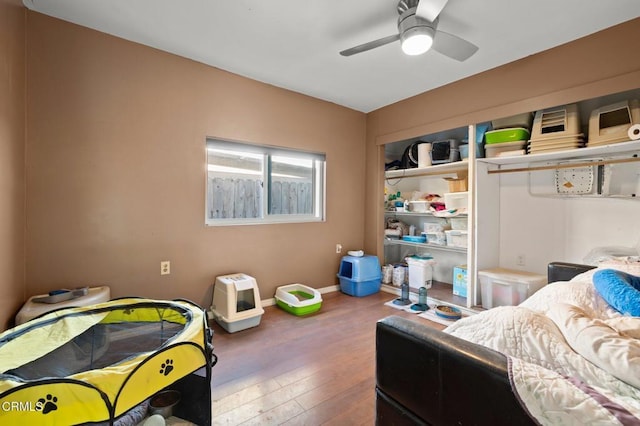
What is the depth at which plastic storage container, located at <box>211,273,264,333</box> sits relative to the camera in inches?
92.1

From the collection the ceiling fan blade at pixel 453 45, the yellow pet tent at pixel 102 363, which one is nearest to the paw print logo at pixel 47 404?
the yellow pet tent at pixel 102 363

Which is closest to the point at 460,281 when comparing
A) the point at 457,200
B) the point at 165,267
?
the point at 457,200

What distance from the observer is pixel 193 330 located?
1116 mm

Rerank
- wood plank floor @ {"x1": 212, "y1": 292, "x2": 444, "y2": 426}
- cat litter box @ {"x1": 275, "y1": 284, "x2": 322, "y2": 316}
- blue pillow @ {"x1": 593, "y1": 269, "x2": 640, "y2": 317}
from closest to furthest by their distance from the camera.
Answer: blue pillow @ {"x1": 593, "y1": 269, "x2": 640, "y2": 317}, wood plank floor @ {"x1": 212, "y1": 292, "x2": 444, "y2": 426}, cat litter box @ {"x1": 275, "y1": 284, "x2": 322, "y2": 316}

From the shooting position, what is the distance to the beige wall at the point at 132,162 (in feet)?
6.34

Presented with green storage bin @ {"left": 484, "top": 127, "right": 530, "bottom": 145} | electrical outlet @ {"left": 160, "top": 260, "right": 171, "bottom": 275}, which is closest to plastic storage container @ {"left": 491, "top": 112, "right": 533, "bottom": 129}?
green storage bin @ {"left": 484, "top": 127, "right": 530, "bottom": 145}

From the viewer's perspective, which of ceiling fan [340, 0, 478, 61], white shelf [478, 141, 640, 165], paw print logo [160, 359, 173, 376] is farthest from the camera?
white shelf [478, 141, 640, 165]

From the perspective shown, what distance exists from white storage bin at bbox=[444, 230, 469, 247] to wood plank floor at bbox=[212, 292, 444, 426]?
946 mm

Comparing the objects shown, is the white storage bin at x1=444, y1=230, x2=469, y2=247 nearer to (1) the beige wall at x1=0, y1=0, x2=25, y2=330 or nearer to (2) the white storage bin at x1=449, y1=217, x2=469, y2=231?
(2) the white storage bin at x1=449, y1=217, x2=469, y2=231

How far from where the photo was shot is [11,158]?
1630 mm

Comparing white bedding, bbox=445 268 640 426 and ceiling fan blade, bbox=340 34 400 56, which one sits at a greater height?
ceiling fan blade, bbox=340 34 400 56

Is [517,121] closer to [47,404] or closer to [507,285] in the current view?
[507,285]

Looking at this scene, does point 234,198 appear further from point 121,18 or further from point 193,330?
point 193,330

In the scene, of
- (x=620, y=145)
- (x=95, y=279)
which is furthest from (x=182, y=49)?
(x=620, y=145)
